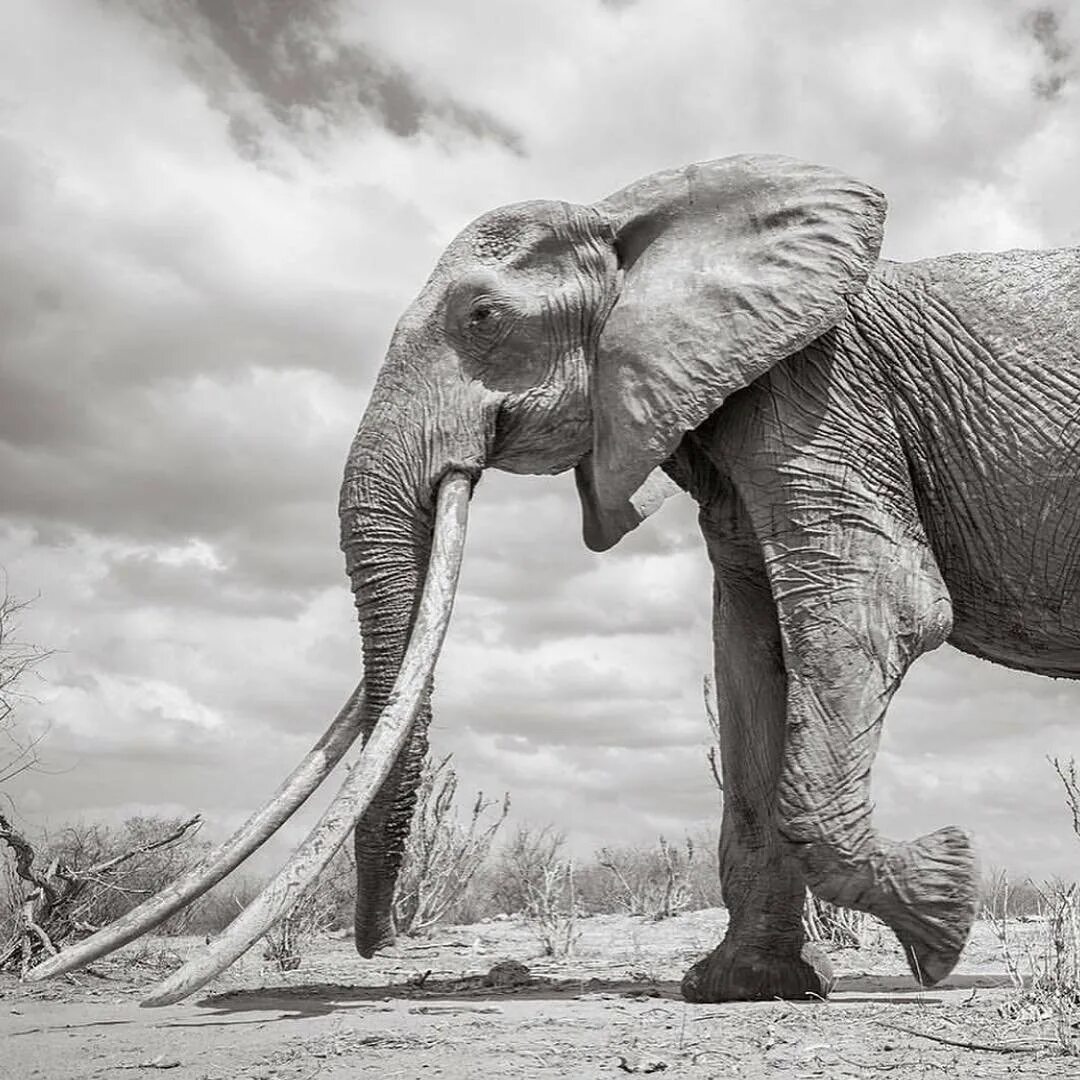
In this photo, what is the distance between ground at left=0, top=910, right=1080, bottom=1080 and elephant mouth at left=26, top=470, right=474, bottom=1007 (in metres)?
0.32

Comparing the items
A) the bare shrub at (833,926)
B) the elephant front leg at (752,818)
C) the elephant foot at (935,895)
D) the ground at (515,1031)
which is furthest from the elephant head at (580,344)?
the bare shrub at (833,926)

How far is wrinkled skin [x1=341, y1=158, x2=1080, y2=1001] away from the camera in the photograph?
244 inches

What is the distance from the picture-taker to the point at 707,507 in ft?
23.2

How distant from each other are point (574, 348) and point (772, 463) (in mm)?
1240

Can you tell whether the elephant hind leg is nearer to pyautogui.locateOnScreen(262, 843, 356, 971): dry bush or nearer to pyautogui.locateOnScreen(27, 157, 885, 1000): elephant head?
pyautogui.locateOnScreen(27, 157, 885, 1000): elephant head

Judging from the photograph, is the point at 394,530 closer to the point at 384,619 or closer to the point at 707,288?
the point at 384,619

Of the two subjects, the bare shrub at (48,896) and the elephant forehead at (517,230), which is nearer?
the elephant forehead at (517,230)

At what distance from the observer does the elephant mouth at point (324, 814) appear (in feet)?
17.8

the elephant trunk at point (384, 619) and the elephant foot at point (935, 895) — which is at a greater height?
the elephant trunk at point (384, 619)

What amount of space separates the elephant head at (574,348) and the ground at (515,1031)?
89 centimetres

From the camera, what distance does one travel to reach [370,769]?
5.98m

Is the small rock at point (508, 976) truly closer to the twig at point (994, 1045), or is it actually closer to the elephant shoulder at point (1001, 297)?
the twig at point (994, 1045)

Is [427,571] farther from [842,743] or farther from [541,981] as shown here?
[541,981]

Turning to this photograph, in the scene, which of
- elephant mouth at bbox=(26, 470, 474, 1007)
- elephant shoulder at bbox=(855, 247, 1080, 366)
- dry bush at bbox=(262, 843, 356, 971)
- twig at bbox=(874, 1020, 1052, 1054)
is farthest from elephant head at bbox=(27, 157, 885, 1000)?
twig at bbox=(874, 1020, 1052, 1054)
